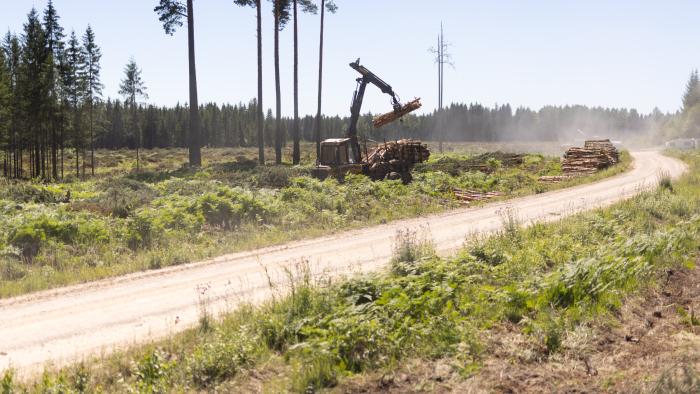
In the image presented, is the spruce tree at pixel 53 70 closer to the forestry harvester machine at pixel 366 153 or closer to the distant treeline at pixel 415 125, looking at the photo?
the forestry harvester machine at pixel 366 153

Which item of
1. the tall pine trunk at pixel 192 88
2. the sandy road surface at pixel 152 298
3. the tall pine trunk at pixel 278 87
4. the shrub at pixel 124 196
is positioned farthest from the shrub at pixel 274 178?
the tall pine trunk at pixel 278 87

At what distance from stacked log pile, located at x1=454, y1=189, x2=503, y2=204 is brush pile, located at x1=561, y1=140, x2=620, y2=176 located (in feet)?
34.2

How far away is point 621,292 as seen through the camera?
7.63 m

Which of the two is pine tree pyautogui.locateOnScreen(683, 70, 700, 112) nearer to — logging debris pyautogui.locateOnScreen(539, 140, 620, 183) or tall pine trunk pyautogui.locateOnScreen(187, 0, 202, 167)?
logging debris pyautogui.locateOnScreen(539, 140, 620, 183)

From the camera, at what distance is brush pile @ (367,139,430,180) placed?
26.5 m

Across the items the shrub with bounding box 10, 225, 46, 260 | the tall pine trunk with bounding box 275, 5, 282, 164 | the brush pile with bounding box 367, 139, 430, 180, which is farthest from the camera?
the tall pine trunk with bounding box 275, 5, 282, 164

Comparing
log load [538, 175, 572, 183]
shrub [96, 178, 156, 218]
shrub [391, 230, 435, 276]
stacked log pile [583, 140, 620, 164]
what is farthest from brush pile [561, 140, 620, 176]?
shrub [391, 230, 435, 276]

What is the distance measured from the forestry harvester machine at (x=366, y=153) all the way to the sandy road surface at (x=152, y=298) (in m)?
9.87

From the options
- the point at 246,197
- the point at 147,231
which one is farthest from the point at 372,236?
the point at 147,231

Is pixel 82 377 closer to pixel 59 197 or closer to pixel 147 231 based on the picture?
pixel 147 231

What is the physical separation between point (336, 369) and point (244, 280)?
16.4 ft

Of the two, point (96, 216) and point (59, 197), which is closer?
point (96, 216)

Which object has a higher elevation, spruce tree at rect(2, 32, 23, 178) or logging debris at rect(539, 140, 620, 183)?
spruce tree at rect(2, 32, 23, 178)

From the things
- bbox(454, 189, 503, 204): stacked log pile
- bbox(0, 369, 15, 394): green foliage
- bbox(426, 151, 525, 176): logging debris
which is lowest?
bbox(0, 369, 15, 394): green foliage
